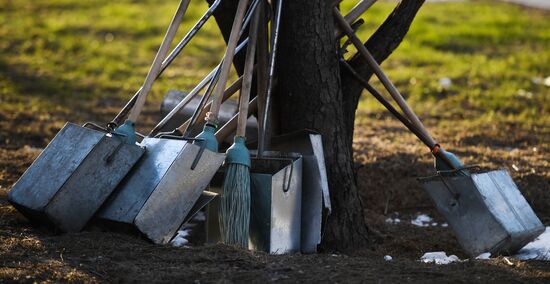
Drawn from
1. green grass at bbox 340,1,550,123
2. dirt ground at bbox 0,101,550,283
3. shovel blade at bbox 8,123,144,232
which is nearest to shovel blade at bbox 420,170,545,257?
dirt ground at bbox 0,101,550,283

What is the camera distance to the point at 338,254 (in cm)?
412

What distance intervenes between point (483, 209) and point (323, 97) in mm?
1045

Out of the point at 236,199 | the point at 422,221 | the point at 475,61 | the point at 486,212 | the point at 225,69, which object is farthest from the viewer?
the point at 475,61

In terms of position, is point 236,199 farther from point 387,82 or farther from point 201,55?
point 201,55

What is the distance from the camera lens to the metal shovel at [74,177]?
3607 millimetres

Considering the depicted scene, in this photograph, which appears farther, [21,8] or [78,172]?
[21,8]

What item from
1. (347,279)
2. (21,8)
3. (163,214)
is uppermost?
(21,8)

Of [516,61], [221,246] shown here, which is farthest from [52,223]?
[516,61]

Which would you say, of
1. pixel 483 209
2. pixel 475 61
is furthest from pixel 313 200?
pixel 475 61

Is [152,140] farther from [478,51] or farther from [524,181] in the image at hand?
[478,51]

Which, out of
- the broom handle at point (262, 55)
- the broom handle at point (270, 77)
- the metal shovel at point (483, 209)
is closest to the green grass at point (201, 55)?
the metal shovel at point (483, 209)

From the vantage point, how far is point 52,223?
12.0 ft

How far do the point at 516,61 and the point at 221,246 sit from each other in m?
7.55

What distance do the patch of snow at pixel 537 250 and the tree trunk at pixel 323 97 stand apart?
84cm
